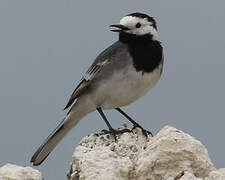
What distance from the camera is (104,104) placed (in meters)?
8.82

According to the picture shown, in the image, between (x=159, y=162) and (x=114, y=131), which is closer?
(x=159, y=162)

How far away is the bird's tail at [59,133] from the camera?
9008 millimetres

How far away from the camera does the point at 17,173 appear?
6.60m

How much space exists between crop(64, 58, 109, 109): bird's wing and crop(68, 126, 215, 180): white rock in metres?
2.24

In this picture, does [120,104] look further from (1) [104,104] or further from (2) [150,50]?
(2) [150,50]

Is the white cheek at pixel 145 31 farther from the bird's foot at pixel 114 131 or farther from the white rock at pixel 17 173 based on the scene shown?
the white rock at pixel 17 173

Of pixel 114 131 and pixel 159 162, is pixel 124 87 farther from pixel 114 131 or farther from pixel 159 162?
pixel 159 162

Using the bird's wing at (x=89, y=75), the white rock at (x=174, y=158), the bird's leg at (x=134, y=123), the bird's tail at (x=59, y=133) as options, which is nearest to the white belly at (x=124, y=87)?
the bird's wing at (x=89, y=75)

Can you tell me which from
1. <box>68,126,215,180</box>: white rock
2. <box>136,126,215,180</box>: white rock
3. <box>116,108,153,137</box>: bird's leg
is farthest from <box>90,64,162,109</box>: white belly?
<box>136,126,215,180</box>: white rock

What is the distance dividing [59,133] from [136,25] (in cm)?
215

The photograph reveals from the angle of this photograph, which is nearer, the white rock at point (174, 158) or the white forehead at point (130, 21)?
the white rock at point (174, 158)

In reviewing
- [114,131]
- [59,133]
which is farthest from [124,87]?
[59,133]

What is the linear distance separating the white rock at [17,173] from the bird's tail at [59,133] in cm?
218

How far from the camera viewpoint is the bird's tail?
355 inches
